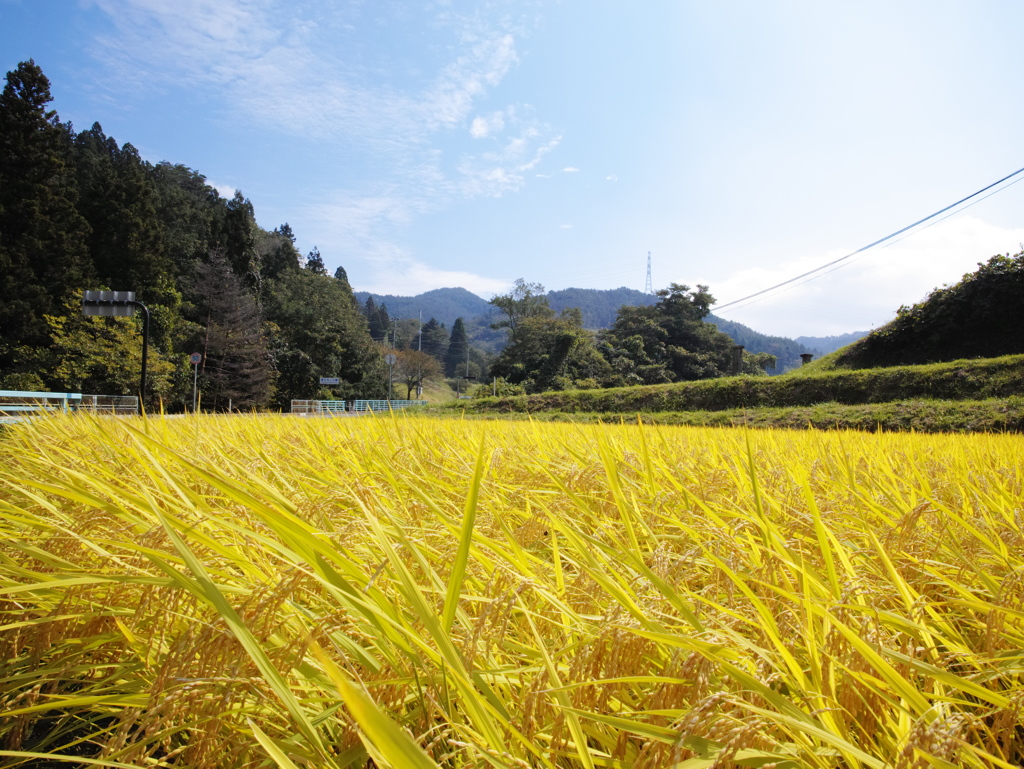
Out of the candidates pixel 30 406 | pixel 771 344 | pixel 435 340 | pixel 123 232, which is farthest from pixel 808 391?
pixel 771 344

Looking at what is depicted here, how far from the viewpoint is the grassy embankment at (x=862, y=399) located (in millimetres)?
8555

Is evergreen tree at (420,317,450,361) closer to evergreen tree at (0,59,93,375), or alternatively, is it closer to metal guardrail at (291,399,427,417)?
metal guardrail at (291,399,427,417)

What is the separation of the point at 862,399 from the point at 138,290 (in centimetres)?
3420

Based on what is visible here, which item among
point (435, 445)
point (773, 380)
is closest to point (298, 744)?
point (435, 445)

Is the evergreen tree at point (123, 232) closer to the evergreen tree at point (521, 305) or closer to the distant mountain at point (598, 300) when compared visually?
the evergreen tree at point (521, 305)

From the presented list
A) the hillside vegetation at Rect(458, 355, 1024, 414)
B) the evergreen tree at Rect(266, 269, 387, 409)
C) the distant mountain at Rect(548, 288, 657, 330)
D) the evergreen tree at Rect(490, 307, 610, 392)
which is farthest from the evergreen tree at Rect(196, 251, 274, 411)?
the distant mountain at Rect(548, 288, 657, 330)

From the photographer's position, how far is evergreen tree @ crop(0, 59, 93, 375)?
69.7ft

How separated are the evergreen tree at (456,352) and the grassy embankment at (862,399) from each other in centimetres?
7107

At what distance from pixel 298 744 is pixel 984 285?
19779 mm

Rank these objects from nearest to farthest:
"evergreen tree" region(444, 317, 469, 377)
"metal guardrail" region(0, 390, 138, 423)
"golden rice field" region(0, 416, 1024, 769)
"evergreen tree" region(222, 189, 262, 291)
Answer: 1. "golden rice field" region(0, 416, 1024, 769)
2. "metal guardrail" region(0, 390, 138, 423)
3. "evergreen tree" region(222, 189, 262, 291)
4. "evergreen tree" region(444, 317, 469, 377)

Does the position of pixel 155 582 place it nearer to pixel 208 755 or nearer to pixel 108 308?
pixel 208 755

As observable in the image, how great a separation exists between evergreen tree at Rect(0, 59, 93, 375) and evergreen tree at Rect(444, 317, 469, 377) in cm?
6238

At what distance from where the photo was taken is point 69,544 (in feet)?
3.81

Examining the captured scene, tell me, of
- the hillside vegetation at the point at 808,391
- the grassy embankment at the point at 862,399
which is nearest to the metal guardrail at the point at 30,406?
the grassy embankment at the point at 862,399
